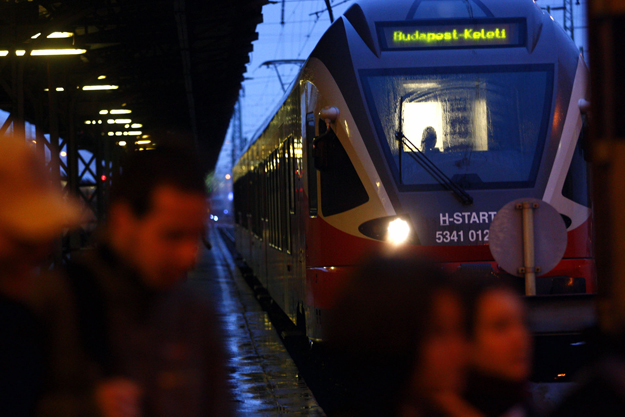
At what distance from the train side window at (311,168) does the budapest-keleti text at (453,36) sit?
1.09 metres

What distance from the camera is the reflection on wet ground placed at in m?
7.02

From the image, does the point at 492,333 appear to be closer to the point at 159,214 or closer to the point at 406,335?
the point at 406,335

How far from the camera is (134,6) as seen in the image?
14.7 m

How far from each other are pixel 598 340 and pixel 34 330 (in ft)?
4.17

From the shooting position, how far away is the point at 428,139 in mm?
7332

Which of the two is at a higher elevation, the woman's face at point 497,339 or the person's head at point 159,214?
the person's head at point 159,214

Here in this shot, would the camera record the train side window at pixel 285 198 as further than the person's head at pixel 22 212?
Yes

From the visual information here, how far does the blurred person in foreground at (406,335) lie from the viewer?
221cm

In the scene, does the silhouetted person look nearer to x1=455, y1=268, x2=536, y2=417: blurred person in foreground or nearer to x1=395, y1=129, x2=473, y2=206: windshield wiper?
x1=395, y1=129, x2=473, y2=206: windshield wiper

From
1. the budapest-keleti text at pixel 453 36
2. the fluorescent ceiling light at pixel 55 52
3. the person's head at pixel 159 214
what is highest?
the fluorescent ceiling light at pixel 55 52

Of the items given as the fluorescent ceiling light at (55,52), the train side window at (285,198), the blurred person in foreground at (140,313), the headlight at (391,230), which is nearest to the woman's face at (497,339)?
the blurred person in foreground at (140,313)

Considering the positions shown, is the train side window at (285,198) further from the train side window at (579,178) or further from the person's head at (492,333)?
the person's head at (492,333)

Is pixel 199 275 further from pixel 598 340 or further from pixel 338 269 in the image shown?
pixel 598 340

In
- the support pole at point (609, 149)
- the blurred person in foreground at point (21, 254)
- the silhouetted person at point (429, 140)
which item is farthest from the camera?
the silhouetted person at point (429, 140)
